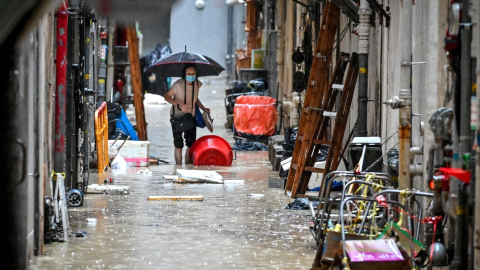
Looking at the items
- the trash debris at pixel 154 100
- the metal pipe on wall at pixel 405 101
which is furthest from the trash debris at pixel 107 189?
the trash debris at pixel 154 100

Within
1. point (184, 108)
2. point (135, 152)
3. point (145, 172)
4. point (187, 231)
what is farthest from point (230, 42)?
point (187, 231)

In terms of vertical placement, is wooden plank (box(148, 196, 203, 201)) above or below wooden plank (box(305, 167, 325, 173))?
below

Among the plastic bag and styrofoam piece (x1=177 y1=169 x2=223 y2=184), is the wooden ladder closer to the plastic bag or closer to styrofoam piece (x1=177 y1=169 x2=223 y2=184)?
styrofoam piece (x1=177 y1=169 x2=223 y2=184)

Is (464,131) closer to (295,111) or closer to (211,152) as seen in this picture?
(211,152)

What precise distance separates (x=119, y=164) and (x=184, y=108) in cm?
181

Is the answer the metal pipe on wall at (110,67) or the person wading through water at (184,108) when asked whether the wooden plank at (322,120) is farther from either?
the metal pipe on wall at (110,67)

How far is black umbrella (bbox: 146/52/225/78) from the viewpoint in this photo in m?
17.6

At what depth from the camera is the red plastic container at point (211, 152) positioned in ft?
55.9

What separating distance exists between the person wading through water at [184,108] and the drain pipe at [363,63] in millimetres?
5772

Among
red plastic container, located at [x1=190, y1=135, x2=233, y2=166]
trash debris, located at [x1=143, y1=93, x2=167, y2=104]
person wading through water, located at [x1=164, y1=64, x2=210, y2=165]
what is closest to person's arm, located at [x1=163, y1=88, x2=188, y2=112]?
person wading through water, located at [x1=164, y1=64, x2=210, y2=165]

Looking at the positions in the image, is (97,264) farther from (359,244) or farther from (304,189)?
(304,189)

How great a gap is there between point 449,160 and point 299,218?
13.0 ft

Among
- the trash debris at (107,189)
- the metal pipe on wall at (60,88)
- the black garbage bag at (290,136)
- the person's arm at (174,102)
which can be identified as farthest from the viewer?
the person's arm at (174,102)

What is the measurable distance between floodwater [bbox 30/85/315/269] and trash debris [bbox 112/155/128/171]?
1.12 metres
